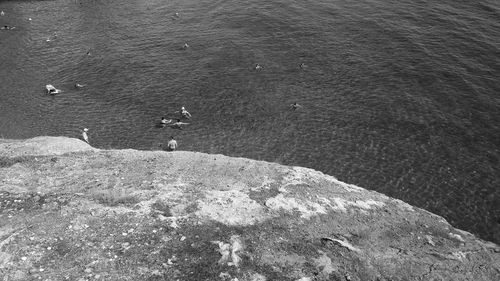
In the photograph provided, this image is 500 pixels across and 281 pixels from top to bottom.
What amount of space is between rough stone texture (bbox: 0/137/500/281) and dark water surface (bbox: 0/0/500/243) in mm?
8082

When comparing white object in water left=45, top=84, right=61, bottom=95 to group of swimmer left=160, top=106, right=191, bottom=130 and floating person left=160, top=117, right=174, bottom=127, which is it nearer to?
group of swimmer left=160, top=106, right=191, bottom=130

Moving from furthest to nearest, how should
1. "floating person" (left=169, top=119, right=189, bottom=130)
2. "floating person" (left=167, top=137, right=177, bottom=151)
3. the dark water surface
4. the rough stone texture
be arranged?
1. "floating person" (left=169, top=119, right=189, bottom=130)
2. "floating person" (left=167, top=137, right=177, bottom=151)
3. the dark water surface
4. the rough stone texture

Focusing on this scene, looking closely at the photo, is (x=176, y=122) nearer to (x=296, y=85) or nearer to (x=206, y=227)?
(x=296, y=85)

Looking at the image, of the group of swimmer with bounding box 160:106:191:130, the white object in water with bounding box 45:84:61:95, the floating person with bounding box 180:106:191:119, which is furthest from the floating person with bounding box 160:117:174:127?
the white object in water with bounding box 45:84:61:95

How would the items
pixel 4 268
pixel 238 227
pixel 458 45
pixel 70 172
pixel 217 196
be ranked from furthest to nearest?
1. pixel 458 45
2. pixel 70 172
3. pixel 217 196
4. pixel 238 227
5. pixel 4 268

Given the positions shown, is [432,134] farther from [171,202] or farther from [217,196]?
[171,202]

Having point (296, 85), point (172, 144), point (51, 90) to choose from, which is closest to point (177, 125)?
point (172, 144)

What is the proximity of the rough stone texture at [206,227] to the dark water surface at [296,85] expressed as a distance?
26.5 feet

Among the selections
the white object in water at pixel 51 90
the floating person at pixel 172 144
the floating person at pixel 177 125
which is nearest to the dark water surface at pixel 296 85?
the floating person at pixel 177 125

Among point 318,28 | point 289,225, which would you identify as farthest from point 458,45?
point 289,225

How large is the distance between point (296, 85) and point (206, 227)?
3016cm

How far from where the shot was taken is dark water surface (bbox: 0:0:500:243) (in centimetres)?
3978

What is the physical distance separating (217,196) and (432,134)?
2572cm

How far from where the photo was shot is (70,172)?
3053 centimetres
